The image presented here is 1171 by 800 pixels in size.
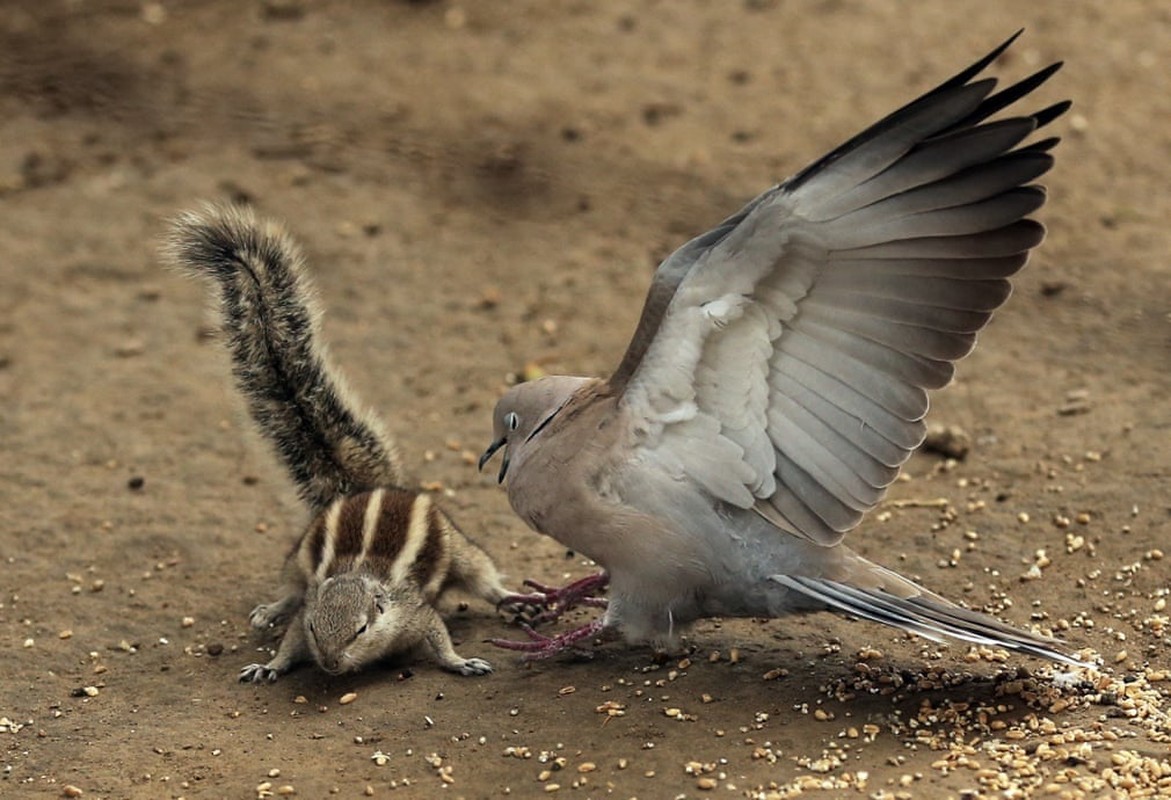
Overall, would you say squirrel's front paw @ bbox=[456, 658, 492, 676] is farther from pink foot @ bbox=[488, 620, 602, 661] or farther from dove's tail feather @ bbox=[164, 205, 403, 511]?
dove's tail feather @ bbox=[164, 205, 403, 511]

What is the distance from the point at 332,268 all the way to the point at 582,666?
3869mm

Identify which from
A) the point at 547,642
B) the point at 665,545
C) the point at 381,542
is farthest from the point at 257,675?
the point at 665,545

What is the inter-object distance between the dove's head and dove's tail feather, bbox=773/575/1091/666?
993 millimetres

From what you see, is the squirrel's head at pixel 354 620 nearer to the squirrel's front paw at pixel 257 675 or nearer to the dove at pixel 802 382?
the squirrel's front paw at pixel 257 675

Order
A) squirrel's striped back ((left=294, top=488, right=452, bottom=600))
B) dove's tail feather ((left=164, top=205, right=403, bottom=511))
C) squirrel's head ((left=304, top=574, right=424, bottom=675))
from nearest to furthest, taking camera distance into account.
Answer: squirrel's head ((left=304, top=574, right=424, bottom=675))
squirrel's striped back ((left=294, top=488, right=452, bottom=600))
dove's tail feather ((left=164, top=205, right=403, bottom=511))

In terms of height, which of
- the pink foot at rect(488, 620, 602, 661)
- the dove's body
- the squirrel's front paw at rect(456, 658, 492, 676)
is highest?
the dove's body

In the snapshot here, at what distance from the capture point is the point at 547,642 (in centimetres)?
550

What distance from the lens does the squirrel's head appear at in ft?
17.3

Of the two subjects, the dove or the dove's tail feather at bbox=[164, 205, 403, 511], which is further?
the dove's tail feather at bbox=[164, 205, 403, 511]

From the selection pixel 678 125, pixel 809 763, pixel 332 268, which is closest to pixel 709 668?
pixel 809 763

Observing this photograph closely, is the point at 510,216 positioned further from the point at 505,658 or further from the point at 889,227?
the point at 889,227

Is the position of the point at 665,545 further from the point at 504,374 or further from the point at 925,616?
the point at 504,374

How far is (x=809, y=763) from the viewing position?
453 cm

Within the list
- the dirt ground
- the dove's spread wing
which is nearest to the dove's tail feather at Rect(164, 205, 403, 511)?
the dirt ground
